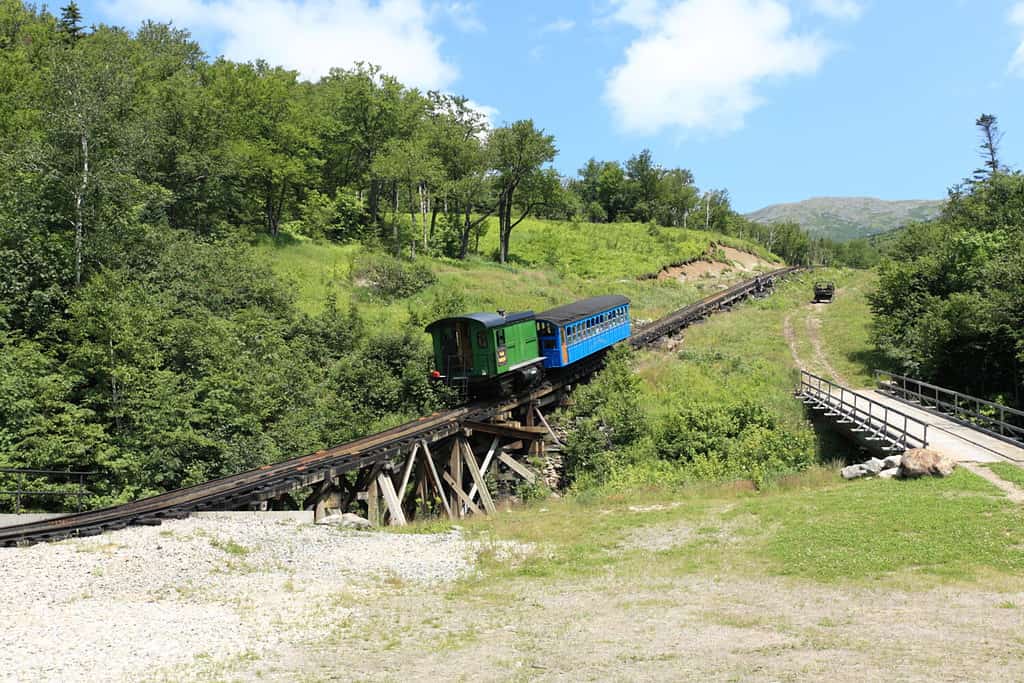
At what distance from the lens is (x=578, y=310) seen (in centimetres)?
→ 3447

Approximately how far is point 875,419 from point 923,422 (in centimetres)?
188

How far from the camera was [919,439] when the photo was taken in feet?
71.2

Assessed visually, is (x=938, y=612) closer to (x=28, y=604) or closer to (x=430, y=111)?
(x=28, y=604)

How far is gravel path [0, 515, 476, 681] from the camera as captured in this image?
9.37 meters

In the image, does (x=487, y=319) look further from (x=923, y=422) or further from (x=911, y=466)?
(x=923, y=422)

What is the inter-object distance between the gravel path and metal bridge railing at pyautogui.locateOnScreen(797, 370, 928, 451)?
14725 mm

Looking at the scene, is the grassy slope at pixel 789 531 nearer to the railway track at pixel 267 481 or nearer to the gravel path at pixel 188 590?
the gravel path at pixel 188 590

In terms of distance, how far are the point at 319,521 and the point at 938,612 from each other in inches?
528

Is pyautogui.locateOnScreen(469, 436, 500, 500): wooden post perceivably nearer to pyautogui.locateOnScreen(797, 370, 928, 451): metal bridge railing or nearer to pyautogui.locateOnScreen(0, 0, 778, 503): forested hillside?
pyautogui.locateOnScreen(0, 0, 778, 503): forested hillside

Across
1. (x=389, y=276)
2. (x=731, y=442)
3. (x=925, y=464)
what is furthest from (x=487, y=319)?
(x=389, y=276)

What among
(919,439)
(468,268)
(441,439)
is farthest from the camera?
(468,268)

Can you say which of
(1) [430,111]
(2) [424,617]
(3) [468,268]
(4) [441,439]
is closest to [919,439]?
(4) [441,439]

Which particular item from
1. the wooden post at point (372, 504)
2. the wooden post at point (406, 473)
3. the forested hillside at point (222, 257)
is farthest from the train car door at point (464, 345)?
the wooden post at point (372, 504)

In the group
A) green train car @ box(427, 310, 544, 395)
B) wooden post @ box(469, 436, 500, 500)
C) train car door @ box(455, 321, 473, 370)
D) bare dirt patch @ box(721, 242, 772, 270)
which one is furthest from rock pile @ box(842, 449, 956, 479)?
bare dirt patch @ box(721, 242, 772, 270)
